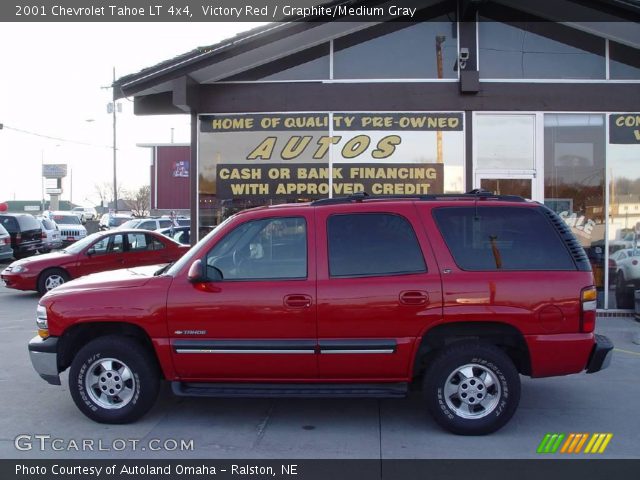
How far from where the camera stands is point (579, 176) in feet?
35.5

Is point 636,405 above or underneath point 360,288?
underneath

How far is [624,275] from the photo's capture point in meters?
10.6

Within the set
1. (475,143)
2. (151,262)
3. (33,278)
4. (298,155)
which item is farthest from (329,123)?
(33,278)

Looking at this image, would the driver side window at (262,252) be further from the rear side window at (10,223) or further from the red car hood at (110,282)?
the rear side window at (10,223)

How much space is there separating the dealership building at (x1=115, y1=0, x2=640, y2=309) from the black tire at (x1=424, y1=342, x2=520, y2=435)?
5.82 metres

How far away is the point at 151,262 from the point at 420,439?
956 centimetres

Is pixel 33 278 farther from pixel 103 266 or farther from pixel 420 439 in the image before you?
pixel 420 439

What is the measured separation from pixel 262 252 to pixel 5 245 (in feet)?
52.1

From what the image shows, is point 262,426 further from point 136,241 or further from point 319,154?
point 136,241

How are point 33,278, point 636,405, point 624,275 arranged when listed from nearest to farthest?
point 636,405
point 624,275
point 33,278

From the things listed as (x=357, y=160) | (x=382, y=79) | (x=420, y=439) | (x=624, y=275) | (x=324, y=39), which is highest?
(x=324, y=39)

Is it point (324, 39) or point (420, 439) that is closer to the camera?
point (420, 439)

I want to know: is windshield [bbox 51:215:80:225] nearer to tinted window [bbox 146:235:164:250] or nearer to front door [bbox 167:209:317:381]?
tinted window [bbox 146:235:164:250]

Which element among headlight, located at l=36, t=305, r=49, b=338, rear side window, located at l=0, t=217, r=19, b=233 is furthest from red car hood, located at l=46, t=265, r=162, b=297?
rear side window, located at l=0, t=217, r=19, b=233
